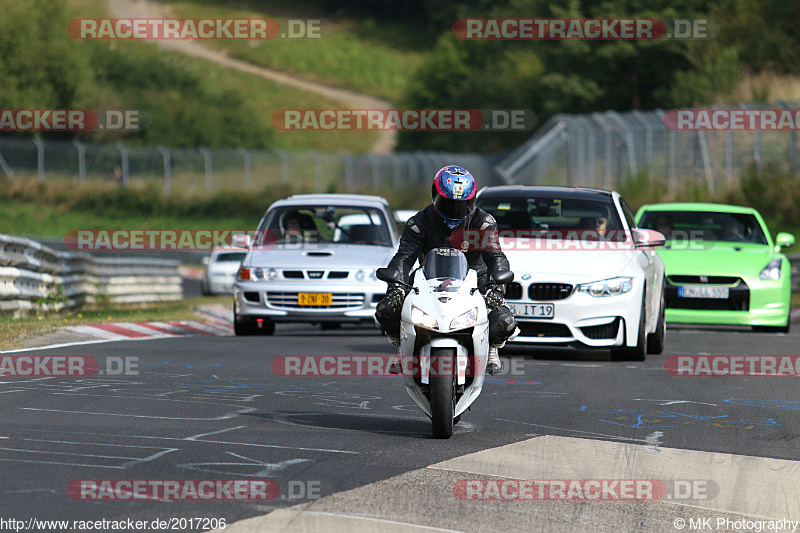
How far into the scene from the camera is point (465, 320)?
843 cm

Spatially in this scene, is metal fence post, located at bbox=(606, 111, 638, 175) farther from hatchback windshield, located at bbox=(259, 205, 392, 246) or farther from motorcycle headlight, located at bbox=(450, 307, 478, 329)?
motorcycle headlight, located at bbox=(450, 307, 478, 329)

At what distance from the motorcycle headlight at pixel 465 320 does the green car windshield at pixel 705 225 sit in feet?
33.4

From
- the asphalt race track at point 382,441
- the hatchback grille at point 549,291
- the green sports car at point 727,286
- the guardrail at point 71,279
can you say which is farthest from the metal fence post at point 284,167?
the asphalt race track at point 382,441

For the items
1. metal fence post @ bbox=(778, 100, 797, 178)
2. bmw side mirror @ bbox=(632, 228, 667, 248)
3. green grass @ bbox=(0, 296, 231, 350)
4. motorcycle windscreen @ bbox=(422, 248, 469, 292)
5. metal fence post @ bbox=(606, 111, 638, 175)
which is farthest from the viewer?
metal fence post @ bbox=(606, 111, 638, 175)

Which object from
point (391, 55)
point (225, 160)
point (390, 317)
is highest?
point (391, 55)

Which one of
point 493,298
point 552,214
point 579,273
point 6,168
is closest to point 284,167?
point 6,168

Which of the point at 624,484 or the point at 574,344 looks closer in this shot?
the point at 624,484

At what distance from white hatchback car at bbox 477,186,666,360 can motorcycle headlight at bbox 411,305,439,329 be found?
14.6 feet

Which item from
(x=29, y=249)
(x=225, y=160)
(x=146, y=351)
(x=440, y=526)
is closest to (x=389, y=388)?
(x=146, y=351)

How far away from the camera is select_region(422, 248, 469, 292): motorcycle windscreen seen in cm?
860

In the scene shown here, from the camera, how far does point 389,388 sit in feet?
37.1

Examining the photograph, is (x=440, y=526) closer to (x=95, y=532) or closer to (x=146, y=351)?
(x=95, y=532)

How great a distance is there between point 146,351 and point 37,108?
2206 inches

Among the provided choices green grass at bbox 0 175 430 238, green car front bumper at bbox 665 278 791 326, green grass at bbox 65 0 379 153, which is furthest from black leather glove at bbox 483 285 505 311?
green grass at bbox 65 0 379 153
